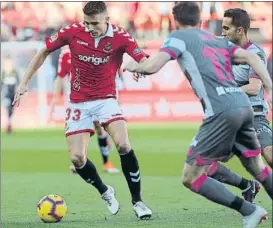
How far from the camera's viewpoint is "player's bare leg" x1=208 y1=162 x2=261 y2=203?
8289 mm

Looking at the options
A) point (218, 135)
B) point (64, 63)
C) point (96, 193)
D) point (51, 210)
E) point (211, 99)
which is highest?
point (211, 99)

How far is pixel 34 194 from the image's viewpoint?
1106 centimetres

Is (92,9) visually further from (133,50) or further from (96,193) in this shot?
(96,193)

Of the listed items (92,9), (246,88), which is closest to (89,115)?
(92,9)

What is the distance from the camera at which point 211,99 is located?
22.7ft

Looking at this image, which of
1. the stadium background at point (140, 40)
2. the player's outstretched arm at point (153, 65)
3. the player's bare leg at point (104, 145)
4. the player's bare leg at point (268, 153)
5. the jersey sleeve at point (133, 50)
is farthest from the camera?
the stadium background at point (140, 40)

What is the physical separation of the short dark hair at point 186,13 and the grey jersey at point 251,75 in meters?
1.43

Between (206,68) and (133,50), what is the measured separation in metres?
1.90

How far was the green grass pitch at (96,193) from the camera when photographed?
8.34 meters

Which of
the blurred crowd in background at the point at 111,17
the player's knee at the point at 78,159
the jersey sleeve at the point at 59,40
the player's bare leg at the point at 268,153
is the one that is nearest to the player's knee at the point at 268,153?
the player's bare leg at the point at 268,153

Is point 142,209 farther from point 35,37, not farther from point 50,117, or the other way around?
point 35,37

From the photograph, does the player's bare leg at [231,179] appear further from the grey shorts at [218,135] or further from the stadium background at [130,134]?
Answer: the grey shorts at [218,135]

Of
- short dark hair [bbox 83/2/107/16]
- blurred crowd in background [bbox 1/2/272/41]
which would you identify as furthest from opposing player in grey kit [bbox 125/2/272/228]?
blurred crowd in background [bbox 1/2/272/41]

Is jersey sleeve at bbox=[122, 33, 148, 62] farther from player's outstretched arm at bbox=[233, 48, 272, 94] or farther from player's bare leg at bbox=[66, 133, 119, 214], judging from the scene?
player's outstretched arm at bbox=[233, 48, 272, 94]
